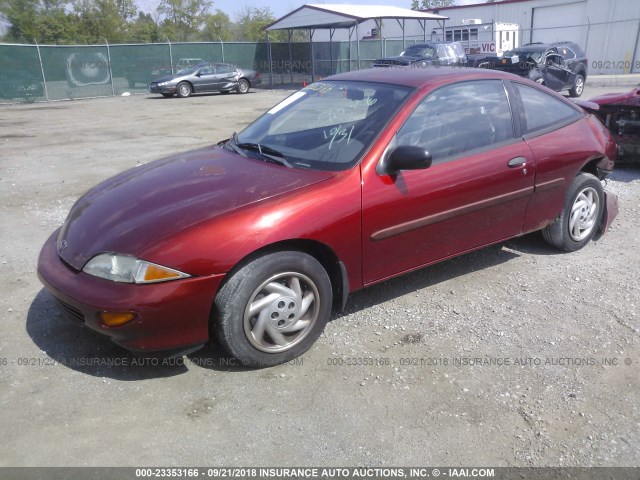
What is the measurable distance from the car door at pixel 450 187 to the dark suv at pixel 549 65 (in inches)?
562

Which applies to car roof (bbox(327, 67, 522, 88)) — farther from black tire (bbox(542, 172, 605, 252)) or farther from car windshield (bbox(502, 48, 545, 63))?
car windshield (bbox(502, 48, 545, 63))

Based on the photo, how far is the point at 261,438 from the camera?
9.00ft

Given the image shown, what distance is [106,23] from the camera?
4706cm

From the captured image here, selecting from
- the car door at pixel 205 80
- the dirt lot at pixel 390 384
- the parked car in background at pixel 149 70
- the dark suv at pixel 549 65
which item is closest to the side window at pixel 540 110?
the dirt lot at pixel 390 384

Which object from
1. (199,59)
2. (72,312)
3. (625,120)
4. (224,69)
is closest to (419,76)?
(72,312)

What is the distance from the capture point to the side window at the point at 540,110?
174 inches

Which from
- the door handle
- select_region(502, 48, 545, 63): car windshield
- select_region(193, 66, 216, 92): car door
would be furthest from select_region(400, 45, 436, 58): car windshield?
the door handle

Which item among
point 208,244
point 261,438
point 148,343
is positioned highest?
point 208,244

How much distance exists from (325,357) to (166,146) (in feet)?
27.4

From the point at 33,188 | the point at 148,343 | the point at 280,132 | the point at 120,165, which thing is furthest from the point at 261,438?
the point at 120,165

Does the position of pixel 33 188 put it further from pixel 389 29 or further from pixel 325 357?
pixel 389 29

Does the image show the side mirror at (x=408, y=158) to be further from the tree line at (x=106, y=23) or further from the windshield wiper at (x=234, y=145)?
the tree line at (x=106, y=23)

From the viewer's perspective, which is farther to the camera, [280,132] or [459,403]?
[280,132]

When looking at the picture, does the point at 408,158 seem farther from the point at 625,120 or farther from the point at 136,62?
the point at 136,62
